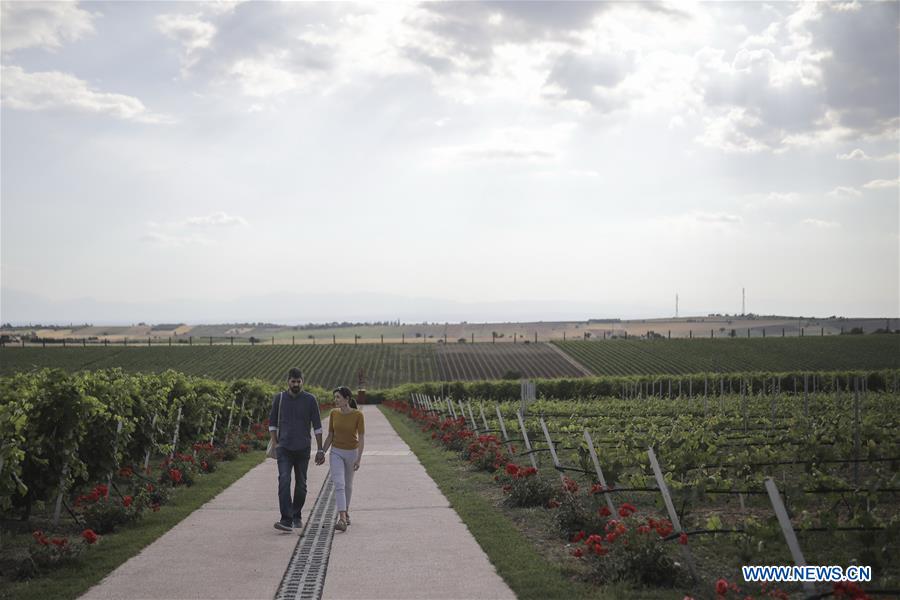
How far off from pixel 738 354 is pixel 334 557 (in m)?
80.9

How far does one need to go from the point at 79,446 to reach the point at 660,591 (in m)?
7.77

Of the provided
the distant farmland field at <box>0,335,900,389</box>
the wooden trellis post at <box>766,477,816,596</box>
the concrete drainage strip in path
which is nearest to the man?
the concrete drainage strip in path

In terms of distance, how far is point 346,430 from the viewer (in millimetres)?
9688

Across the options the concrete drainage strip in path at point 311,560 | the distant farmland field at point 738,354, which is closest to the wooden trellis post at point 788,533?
the concrete drainage strip in path at point 311,560

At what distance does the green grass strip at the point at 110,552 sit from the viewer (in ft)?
22.4

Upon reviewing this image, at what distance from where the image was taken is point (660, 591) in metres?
6.72

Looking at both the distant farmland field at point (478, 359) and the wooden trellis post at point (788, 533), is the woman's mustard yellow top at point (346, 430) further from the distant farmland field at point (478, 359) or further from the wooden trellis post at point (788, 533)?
the distant farmland field at point (478, 359)

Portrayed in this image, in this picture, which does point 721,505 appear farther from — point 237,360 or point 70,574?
point 237,360

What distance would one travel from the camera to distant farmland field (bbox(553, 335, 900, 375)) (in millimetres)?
75250

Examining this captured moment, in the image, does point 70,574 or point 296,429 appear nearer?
point 70,574

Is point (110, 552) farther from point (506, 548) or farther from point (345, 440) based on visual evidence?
point (506, 548)

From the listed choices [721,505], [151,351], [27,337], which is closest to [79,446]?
[721,505]

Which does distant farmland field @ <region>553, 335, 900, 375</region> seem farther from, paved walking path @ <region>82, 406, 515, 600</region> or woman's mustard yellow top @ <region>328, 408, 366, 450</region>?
woman's mustard yellow top @ <region>328, 408, 366, 450</region>

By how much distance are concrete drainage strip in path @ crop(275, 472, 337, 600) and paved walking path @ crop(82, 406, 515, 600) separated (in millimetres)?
78
